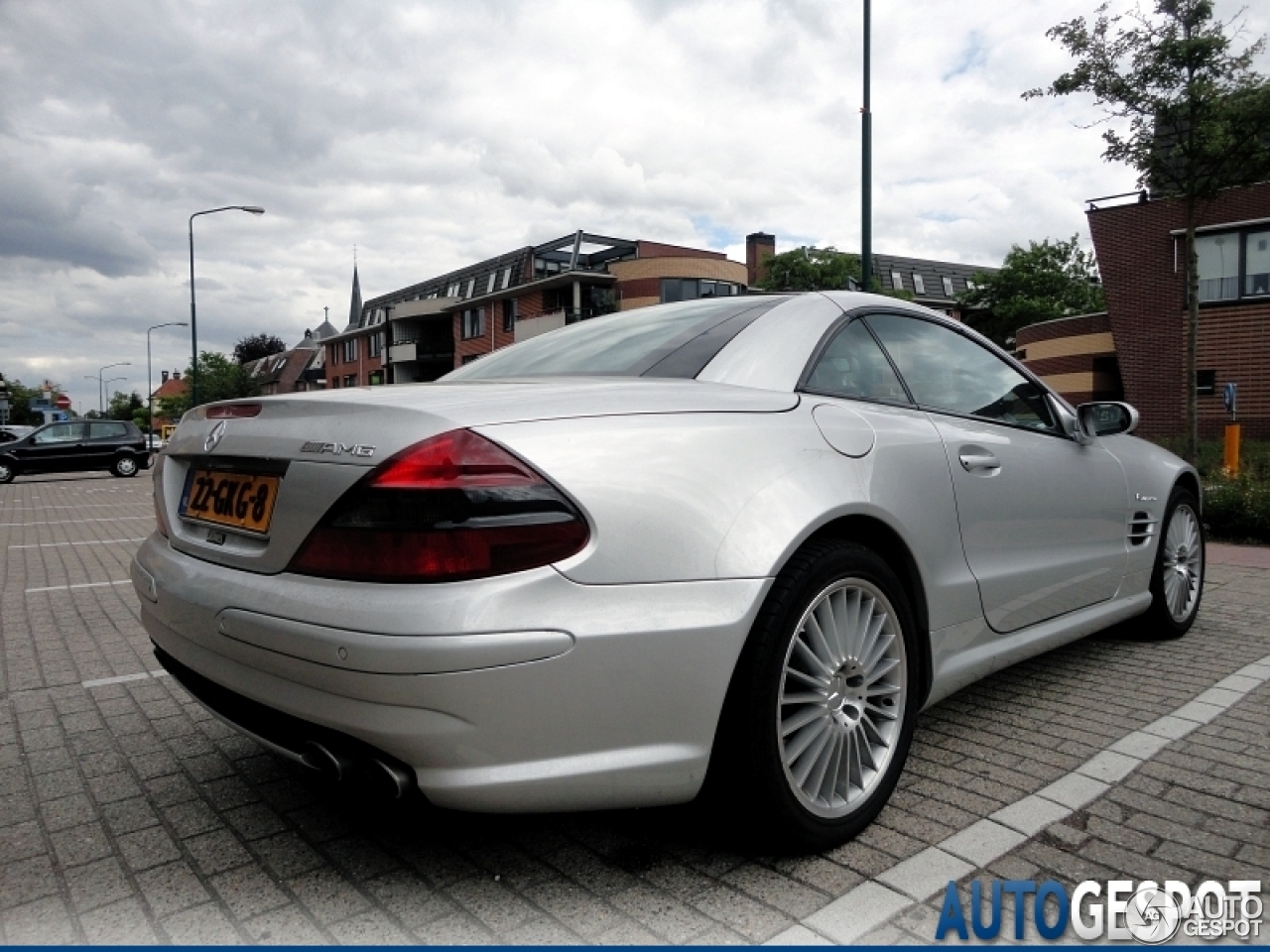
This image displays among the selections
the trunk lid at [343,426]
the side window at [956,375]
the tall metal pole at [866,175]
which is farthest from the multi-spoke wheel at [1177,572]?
the tall metal pole at [866,175]

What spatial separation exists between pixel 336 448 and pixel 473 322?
54210mm

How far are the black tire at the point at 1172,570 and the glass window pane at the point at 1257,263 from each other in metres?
20.3

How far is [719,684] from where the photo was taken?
6.40 ft

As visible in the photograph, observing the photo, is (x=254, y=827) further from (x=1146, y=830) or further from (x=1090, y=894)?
(x=1146, y=830)

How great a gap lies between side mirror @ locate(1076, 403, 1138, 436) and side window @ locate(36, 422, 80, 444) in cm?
2558

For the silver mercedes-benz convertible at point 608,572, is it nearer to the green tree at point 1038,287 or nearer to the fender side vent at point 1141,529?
the fender side vent at point 1141,529

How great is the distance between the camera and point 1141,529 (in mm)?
3883

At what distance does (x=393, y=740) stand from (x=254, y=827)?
96cm

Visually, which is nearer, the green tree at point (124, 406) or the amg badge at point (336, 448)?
the amg badge at point (336, 448)

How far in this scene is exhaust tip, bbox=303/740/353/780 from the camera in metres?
1.85

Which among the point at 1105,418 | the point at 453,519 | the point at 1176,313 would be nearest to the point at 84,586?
the point at 453,519

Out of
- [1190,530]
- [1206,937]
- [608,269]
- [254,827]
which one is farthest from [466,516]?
[608,269]

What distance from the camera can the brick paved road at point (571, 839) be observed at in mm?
1952

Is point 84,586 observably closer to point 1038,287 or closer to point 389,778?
point 389,778
